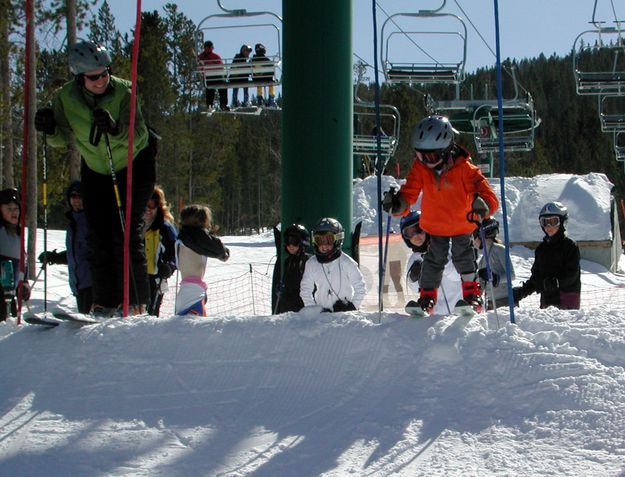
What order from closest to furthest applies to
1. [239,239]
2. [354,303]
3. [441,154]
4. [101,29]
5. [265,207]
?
[441,154], [354,303], [239,239], [101,29], [265,207]

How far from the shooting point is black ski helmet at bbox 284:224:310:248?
5887 millimetres

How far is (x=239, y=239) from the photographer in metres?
26.0

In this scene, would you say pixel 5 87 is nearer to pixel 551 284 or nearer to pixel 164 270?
pixel 164 270

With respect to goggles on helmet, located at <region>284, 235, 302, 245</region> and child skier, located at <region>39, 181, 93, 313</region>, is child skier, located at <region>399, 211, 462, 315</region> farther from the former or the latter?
child skier, located at <region>39, 181, 93, 313</region>

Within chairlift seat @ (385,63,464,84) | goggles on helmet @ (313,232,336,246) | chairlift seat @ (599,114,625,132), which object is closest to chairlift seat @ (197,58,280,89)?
chairlift seat @ (385,63,464,84)

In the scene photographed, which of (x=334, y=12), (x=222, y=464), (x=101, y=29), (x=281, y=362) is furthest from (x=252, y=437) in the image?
(x=101, y=29)

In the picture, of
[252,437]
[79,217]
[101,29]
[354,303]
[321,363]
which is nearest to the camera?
[252,437]

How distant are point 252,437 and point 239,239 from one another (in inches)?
899

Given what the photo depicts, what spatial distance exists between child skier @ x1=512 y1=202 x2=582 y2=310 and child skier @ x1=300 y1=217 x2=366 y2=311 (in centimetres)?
137

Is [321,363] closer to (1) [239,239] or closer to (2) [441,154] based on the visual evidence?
(2) [441,154]

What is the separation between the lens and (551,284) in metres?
5.80

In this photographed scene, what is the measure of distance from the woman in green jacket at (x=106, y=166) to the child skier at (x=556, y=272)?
2.82 metres

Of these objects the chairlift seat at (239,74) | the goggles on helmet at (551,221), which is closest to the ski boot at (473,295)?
the goggles on helmet at (551,221)

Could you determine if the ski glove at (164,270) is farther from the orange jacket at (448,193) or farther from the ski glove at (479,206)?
the ski glove at (479,206)
